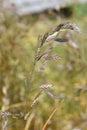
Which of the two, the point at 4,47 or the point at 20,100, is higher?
the point at 4,47

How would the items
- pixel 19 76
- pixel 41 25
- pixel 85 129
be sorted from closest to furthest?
1. pixel 85 129
2. pixel 19 76
3. pixel 41 25

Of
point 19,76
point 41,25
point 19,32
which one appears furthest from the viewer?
point 41,25

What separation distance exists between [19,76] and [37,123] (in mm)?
276

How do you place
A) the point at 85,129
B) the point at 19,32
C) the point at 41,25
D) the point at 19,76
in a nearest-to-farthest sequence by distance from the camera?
1. the point at 85,129
2. the point at 19,76
3. the point at 19,32
4. the point at 41,25

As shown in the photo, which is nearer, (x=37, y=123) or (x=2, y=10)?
(x=37, y=123)

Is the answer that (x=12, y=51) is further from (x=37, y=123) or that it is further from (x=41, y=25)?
(x=41, y=25)

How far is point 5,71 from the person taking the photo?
2.32 metres

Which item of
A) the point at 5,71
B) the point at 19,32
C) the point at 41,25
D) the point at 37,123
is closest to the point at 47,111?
the point at 37,123

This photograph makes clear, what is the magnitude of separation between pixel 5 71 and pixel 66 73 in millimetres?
413

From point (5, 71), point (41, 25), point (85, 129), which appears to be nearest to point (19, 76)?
point (5, 71)

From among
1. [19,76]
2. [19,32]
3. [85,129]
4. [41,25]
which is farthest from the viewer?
[41,25]

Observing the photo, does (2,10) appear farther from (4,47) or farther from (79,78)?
(79,78)

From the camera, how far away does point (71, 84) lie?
8.11 ft

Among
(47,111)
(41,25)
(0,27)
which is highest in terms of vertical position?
(0,27)
